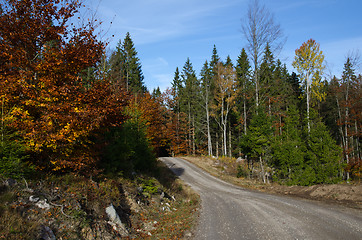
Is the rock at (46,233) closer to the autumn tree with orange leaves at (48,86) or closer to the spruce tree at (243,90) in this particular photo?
the autumn tree with orange leaves at (48,86)

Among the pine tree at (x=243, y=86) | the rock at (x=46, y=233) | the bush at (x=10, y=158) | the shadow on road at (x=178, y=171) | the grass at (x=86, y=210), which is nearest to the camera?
the rock at (x=46, y=233)

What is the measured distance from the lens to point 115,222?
7.35 m

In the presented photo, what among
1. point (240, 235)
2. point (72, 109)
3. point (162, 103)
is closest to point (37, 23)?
point (72, 109)

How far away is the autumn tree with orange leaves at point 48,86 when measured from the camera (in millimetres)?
6879

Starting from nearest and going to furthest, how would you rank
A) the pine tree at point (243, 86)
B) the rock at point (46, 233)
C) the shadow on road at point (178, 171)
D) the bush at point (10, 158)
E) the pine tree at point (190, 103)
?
the rock at point (46, 233), the bush at point (10, 158), the shadow on road at point (178, 171), the pine tree at point (243, 86), the pine tree at point (190, 103)

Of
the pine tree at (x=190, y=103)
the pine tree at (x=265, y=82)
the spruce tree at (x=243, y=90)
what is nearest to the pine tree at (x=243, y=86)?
the spruce tree at (x=243, y=90)

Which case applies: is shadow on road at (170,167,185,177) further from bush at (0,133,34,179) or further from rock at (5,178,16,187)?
rock at (5,178,16,187)

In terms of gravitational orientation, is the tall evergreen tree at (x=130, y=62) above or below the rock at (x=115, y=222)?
above

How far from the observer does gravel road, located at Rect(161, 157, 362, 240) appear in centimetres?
703

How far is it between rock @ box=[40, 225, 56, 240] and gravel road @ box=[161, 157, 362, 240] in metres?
4.27

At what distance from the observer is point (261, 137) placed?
20.8m

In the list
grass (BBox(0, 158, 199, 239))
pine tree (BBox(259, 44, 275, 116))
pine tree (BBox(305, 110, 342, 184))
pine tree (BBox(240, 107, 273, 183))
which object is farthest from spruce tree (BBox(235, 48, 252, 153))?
grass (BBox(0, 158, 199, 239))

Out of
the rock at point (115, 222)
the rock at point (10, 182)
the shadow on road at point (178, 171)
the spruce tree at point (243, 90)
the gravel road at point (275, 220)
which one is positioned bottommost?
the shadow on road at point (178, 171)

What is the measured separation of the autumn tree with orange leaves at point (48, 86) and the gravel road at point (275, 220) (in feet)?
17.7
